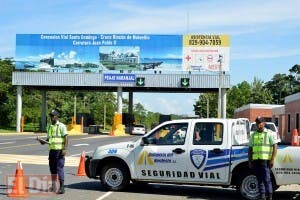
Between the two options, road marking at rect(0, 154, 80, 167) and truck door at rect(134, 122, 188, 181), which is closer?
truck door at rect(134, 122, 188, 181)

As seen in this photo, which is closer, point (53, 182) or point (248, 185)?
point (248, 185)

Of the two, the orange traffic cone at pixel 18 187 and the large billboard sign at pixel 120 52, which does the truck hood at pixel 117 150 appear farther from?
the large billboard sign at pixel 120 52

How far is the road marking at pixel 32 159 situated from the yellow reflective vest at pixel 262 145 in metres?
10.5

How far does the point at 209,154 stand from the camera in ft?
40.8

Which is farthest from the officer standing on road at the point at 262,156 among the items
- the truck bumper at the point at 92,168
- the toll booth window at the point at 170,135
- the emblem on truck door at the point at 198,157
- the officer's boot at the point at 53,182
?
the officer's boot at the point at 53,182

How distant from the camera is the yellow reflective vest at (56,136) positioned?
12648 millimetres

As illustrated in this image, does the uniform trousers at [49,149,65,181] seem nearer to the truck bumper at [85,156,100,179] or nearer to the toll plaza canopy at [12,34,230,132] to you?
the truck bumper at [85,156,100,179]

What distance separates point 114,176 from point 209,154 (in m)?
2.44

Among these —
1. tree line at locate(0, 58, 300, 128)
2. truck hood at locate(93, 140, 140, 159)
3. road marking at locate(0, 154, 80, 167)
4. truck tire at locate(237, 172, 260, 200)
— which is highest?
tree line at locate(0, 58, 300, 128)

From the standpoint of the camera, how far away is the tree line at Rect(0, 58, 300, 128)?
74.1m

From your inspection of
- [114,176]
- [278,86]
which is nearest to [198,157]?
[114,176]

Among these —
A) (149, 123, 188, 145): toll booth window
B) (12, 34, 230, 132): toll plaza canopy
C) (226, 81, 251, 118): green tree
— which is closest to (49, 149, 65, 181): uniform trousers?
(149, 123, 188, 145): toll booth window

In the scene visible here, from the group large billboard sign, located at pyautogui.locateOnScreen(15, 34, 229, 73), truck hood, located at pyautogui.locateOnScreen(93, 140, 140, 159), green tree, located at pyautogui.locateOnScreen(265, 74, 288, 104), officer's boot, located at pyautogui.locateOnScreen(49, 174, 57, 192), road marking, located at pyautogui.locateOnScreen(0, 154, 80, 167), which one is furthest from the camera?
green tree, located at pyautogui.locateOnScreen(265, 74, 288, 104)

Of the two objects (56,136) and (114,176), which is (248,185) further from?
(56,136)
